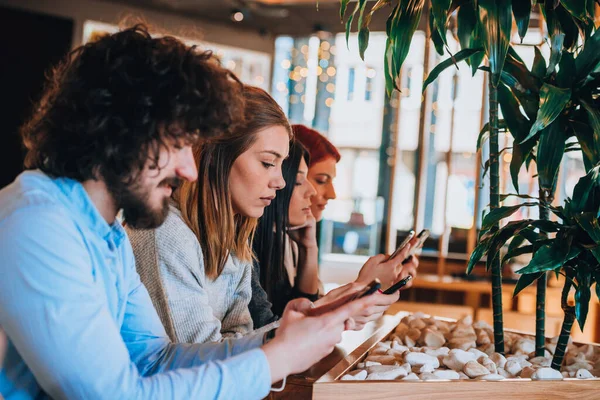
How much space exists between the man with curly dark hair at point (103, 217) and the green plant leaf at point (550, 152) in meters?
0.68

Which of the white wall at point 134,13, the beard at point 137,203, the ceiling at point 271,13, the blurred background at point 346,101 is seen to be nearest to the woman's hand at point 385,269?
the beard at point 137,203

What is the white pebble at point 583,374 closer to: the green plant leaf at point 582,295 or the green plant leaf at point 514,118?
the green plant leaf at point 582,295

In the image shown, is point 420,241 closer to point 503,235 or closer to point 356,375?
point 503,235

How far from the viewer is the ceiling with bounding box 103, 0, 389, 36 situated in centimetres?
624

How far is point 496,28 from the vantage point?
144 centimetres

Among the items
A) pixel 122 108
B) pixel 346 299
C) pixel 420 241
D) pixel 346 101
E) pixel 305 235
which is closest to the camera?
pixel 122 108

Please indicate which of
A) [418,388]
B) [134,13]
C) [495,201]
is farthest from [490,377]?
[134,13]

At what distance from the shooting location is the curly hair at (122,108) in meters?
1.03

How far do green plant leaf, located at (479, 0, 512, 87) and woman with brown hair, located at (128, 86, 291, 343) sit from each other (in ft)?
1.88

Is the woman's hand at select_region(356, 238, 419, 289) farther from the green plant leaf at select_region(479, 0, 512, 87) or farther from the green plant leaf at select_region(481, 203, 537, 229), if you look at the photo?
the green plant leaf at select_region(479, 0, 512, 87)

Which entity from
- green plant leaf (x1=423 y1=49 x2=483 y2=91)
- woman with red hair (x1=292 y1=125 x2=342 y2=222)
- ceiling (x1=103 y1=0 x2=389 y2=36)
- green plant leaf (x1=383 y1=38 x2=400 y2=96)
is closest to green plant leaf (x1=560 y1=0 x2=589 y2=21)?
green plant leaf (x1=423 y1=49 x2=483 y2=91)

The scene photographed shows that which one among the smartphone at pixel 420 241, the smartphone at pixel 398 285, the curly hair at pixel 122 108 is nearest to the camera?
the curly hair at pixel 122 108

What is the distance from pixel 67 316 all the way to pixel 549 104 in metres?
1.07

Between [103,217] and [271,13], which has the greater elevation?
[271,13]
